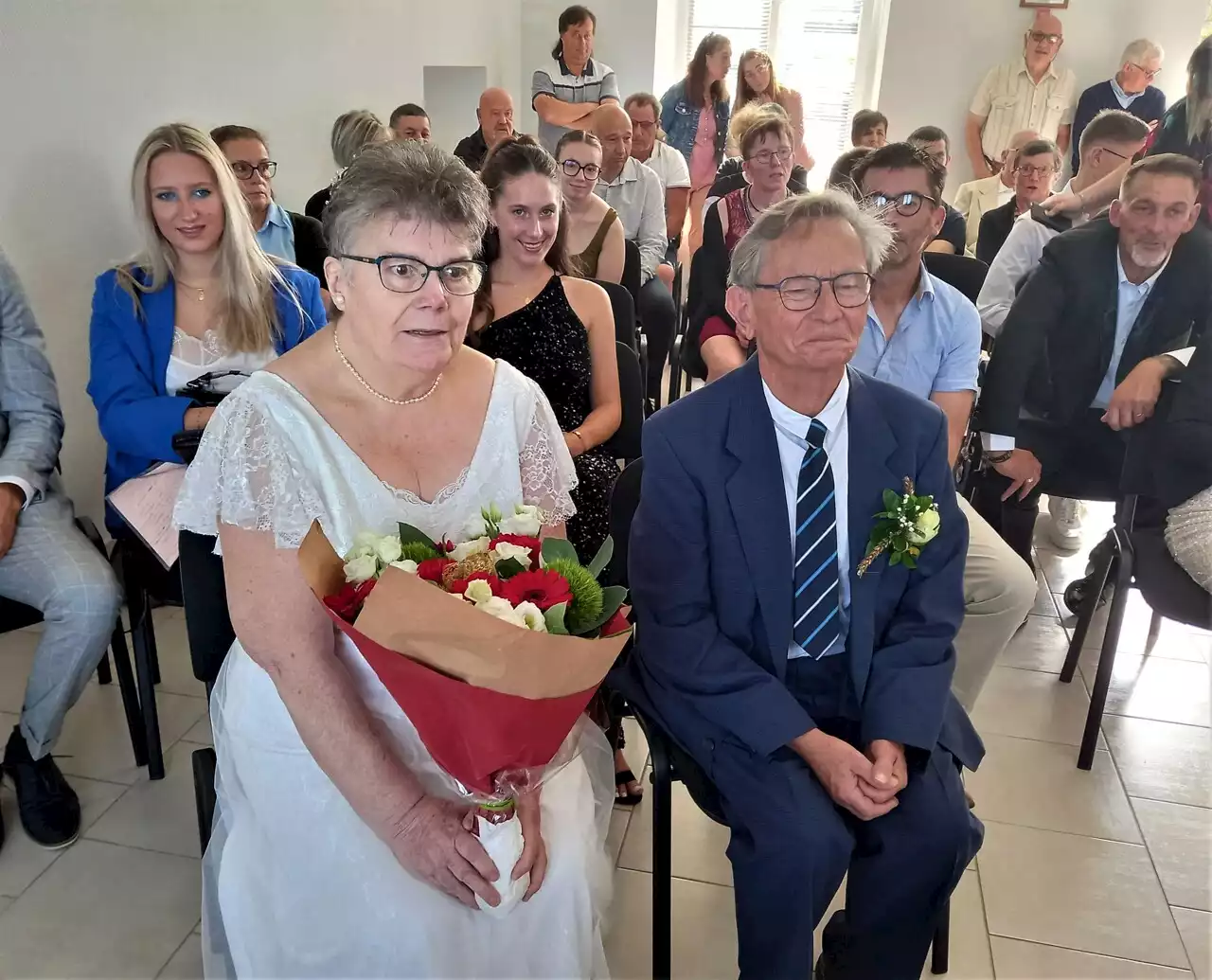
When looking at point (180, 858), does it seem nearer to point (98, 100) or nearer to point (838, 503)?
point (838, 503)

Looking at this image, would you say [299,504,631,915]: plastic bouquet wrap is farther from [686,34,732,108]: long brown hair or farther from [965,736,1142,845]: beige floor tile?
[686,34,732,108]: long brown hair

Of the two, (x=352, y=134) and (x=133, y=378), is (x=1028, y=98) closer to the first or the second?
(x=352, y=134)

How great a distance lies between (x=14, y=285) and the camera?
223 cm

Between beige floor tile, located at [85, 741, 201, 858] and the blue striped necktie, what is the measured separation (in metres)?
1.50

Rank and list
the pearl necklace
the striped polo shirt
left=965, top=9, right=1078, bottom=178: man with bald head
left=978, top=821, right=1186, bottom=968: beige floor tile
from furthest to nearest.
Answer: left=965, top=9, right=1078, bottom=178: man with bald head
the striped polo shirt
left=978, top=821, right=1186, bottom=968: beige floor tile
the pearl necklace

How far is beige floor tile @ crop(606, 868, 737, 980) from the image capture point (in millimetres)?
1872

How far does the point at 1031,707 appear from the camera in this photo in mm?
2732

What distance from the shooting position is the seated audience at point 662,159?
5.14 meters

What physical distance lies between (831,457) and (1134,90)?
6625mm

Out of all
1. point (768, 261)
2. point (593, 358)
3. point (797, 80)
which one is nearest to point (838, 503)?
point (768, 261)

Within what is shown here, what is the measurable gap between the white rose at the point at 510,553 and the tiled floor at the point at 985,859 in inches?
42.8

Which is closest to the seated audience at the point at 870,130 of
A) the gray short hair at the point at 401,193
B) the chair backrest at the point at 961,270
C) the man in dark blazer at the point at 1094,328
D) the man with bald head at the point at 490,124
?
the man with bald head at the point at 490,124

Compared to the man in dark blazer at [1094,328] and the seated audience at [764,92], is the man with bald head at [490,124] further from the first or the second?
the man in dark blazer at [1094,328]

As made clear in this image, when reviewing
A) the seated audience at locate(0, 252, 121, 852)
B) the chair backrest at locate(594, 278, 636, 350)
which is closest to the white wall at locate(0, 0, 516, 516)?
the seated audience at locate(0, 252, 121, 852)
